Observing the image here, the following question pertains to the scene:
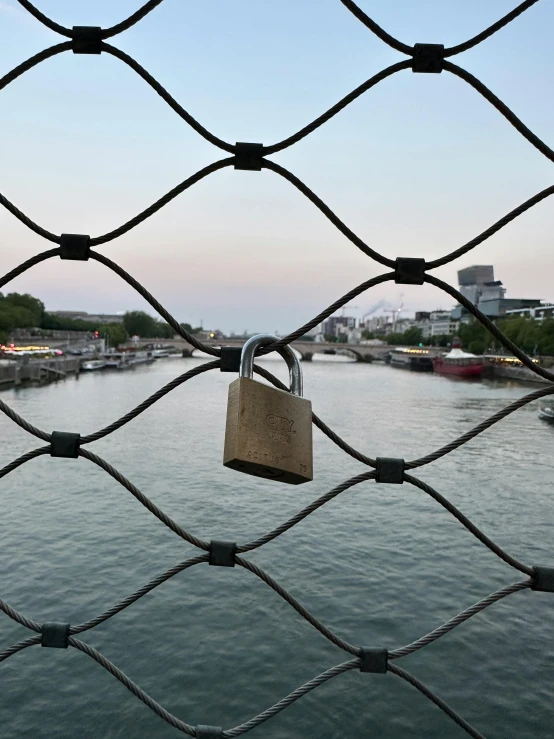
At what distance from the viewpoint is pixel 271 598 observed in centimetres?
722

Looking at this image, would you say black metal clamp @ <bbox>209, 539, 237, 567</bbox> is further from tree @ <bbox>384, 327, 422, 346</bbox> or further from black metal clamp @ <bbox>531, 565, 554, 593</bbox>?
tree @ <bbox>384, 327, 422, 346</bbox>

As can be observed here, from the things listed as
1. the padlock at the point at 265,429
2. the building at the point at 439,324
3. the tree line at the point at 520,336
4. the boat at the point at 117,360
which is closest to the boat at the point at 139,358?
the boat at the point at 117,360

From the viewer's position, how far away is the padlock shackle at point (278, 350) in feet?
3.00

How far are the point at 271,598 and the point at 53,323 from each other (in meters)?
50.4

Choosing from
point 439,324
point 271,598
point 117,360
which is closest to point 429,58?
point 271,598

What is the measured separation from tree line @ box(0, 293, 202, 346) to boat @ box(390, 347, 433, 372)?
52.2 feet

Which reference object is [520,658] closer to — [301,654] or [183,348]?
[301,654]

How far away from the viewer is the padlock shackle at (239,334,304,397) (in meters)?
0.92

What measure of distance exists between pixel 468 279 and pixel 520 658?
89318mm

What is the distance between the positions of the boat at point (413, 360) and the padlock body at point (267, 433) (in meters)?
42.3

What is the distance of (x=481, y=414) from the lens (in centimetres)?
1933

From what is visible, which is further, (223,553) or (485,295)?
(485,295)

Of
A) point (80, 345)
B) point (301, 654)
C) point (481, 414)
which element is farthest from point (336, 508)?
point (80, 345)

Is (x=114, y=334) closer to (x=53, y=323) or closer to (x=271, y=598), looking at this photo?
(x=53, y=323)
